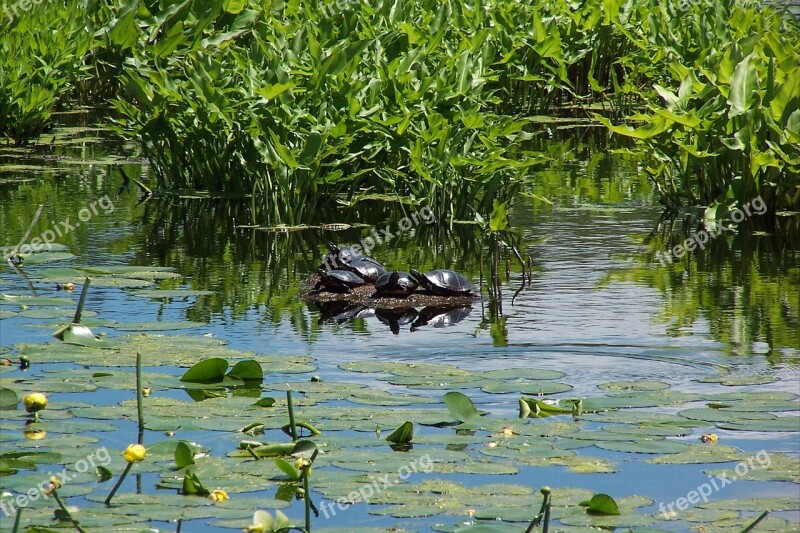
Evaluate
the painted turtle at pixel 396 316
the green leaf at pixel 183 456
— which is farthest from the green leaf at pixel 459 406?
the painted turtle at pixel 396 316

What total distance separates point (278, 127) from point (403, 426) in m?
4.18

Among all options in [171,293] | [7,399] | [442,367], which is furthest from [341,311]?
[7,399]

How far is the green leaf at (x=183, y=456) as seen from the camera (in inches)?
142

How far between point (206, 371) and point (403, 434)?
100cm

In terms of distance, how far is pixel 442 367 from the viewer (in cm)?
491

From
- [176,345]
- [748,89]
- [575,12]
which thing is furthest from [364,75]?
[575,12]

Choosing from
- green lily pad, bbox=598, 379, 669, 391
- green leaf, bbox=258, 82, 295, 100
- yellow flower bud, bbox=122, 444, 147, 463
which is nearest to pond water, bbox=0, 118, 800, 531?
green lily pad, bbox=598, 379, 669, 391

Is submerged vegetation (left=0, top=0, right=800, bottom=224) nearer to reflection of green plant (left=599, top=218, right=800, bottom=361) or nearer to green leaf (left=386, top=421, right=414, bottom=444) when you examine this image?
reflection of green plant (left=599, top=218, right=800, bottom=361)

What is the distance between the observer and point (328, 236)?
8.09 m

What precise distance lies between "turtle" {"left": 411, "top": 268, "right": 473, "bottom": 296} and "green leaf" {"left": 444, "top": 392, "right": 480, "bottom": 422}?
2.27 metres

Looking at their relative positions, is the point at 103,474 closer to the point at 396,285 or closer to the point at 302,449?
the point at 302,449

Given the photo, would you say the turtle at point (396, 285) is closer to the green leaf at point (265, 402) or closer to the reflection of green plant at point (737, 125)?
the reflection of green plant at point (737, 125)

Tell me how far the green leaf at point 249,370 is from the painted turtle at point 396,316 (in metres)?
1.28

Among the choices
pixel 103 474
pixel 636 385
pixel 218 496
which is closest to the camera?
pixel 218 496
